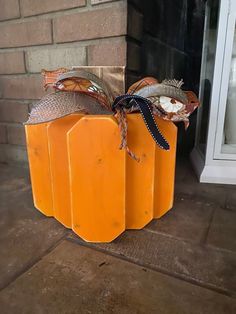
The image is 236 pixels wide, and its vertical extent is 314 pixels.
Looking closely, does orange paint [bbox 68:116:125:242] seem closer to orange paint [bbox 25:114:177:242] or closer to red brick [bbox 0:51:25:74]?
orange paint [bbox 25:114:177:242]

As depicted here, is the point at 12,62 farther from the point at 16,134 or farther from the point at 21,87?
the point at 16,134

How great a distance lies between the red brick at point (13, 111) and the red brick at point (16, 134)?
4 centimetres

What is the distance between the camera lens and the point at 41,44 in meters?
1.12

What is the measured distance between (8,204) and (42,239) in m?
0.28

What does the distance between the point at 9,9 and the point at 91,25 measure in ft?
1.47

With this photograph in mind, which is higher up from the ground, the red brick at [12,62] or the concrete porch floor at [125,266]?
the red brick at [12,62]

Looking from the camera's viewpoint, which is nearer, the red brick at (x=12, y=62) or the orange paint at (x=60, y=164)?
the orange paint at (x=60, y=164)

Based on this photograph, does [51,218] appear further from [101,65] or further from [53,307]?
[101,65]

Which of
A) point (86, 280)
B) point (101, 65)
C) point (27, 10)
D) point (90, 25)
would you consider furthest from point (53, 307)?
point (27, 10)

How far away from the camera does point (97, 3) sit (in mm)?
948

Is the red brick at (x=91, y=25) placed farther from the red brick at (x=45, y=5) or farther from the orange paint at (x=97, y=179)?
the orange paint at (x=97, y=179)

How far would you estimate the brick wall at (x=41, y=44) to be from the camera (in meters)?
0.95

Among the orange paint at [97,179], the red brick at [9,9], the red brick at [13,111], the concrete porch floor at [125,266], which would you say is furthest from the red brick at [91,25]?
the concrete porch floor at [125,266]

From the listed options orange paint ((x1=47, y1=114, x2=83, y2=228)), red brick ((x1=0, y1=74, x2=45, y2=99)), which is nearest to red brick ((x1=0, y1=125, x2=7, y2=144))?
red brick ((x1=0, y1=74, x2=45, y2=99))
